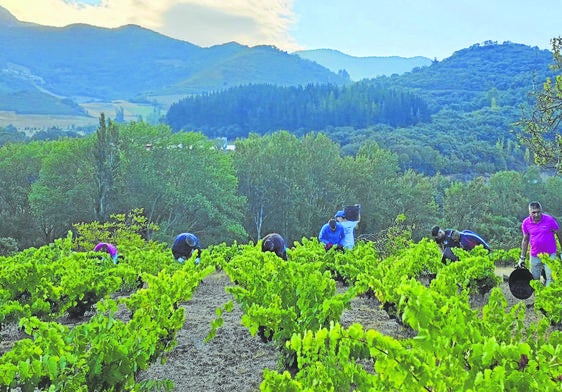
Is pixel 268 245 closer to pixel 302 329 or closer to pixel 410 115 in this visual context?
pixel 302 329

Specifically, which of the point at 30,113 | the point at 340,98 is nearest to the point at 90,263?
the point at 340,98

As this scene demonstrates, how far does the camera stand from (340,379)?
3260 millimetres

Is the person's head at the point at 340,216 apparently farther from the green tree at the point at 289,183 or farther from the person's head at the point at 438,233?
the green tree at the point at 289,183

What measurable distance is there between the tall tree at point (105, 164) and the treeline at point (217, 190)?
0.22ft

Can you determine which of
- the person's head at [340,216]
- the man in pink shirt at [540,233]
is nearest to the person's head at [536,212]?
the man in pink shirt at [540,233]

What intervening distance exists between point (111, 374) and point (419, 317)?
7.87 feet

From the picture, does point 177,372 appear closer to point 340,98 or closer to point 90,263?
point 90,263

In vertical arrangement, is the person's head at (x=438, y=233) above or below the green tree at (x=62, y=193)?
above

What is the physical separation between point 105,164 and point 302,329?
3158 centimetres

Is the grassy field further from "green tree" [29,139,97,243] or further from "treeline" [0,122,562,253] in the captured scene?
"green tree" [29,139,97,243]

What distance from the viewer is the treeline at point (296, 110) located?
120 metres

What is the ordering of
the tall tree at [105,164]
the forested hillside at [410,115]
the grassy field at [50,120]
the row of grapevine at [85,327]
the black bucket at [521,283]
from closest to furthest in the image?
1. the row of grapevine at [85,327]
2. the black bucket at [521,283]
3. the tall tree at [105,164]
4. the forested hillside at [410,115]
5. the grassy field at [50,120]

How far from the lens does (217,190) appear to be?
129 feet

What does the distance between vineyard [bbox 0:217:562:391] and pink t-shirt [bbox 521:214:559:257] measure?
0.76m
